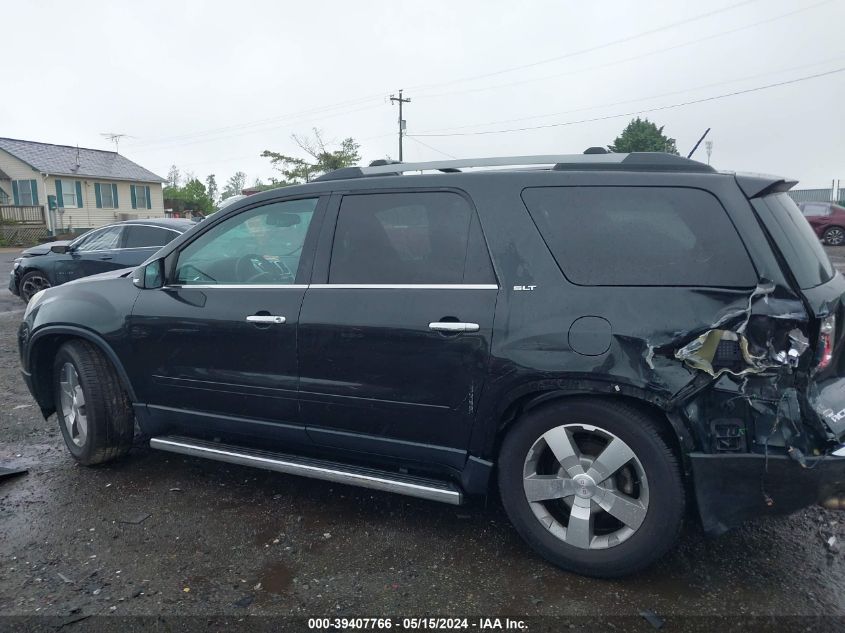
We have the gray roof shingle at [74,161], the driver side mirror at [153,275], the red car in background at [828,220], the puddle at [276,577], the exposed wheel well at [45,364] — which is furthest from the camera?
the gray roof shingle at [74,161]

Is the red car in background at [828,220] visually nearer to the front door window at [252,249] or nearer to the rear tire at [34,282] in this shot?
the rear tire at [34,282]

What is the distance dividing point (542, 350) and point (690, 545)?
1331mm

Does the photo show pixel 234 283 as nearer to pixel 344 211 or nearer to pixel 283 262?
pixel 283 262

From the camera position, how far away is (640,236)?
2.97m

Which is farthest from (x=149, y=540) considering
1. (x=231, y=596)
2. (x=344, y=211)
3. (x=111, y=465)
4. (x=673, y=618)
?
(x=673, y=618)

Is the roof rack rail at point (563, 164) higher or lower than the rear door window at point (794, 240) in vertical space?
higher

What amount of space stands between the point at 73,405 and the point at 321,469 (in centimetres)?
199

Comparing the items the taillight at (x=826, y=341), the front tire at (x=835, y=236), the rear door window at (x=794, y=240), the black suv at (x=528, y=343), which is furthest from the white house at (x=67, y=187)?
the taillight at (x=826, y=341)

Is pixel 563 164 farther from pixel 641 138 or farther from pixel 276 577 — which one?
pixel 641 138

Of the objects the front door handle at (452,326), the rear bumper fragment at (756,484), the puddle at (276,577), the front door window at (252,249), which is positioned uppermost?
the front door window at (252,249)

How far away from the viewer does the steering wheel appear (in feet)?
12.2

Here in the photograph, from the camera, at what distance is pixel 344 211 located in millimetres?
3594

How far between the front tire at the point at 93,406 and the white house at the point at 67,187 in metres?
35.8

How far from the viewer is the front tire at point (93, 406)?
419 cm
